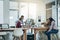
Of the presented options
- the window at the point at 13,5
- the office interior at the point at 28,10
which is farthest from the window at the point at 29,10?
the window at the point at 13,5

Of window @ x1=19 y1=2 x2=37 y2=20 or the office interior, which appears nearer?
the office interior

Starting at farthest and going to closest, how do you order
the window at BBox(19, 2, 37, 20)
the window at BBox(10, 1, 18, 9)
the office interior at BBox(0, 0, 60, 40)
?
the window at BBox(19, 2, 37, 20) → the window at BBox(10, 1, 18, 9) → the office interior at BBox(0, 0, 60, 40)

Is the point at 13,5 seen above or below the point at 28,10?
above

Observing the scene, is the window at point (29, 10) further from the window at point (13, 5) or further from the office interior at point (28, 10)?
the window at point (13, 5)

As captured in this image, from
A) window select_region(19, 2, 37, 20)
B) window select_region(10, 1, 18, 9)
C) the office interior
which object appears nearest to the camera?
the office interior

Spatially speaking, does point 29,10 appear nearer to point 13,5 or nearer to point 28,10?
point 28,10

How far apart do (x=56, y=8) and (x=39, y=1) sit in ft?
5.30

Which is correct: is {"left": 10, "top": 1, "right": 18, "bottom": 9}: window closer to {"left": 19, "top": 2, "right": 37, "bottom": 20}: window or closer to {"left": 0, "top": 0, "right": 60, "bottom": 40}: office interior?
{"left": 0, "top": 0, "right": 60, "bottom": 40}: office interior

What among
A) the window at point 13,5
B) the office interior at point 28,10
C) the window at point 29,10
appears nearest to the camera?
the office interior at point 28,10

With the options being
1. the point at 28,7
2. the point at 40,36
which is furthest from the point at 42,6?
the point at 40,36

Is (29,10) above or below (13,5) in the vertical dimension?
below

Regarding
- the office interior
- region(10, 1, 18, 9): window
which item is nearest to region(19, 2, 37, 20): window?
the office interior

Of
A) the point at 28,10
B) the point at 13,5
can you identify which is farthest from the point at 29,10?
the point at 13,5

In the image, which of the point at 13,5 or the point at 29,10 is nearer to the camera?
the point at 13,5
